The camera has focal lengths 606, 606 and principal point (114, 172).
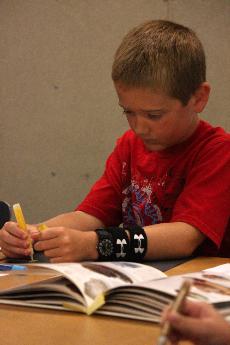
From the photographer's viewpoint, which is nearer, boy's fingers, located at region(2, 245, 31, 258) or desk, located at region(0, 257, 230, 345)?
desk, located at region(0, 257, 230, 345)

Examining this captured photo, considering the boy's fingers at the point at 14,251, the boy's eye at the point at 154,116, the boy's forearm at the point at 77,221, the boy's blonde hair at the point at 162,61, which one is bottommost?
the boy's forearm at the point at 77,221

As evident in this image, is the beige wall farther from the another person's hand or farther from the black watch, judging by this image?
the another person's hand

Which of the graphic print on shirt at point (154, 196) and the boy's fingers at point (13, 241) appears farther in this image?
the graphic print on shirt at point (154, 196)

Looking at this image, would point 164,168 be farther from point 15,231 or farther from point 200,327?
point 200,327

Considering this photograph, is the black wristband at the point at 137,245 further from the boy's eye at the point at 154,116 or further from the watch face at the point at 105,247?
the boy's eye at the point at 154,116

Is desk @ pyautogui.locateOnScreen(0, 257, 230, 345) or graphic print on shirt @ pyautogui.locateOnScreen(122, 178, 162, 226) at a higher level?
desk @ pyautogui.locateOnScreen(0, 257, 230, 345)

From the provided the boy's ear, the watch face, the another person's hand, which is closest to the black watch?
the watch face

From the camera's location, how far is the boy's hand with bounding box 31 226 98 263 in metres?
1.26

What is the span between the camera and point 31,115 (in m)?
3.06

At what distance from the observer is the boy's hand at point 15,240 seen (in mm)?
1355

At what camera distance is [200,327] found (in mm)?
573

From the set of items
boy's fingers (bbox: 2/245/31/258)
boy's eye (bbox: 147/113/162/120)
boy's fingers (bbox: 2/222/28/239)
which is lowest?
boy's fingers (bbox: 2/245/31/258)

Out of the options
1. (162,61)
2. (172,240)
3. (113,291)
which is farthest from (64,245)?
(162,61)

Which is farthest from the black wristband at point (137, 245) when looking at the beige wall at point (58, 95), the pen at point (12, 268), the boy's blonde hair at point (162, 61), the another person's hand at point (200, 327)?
the beige wall at point (58, 95)
